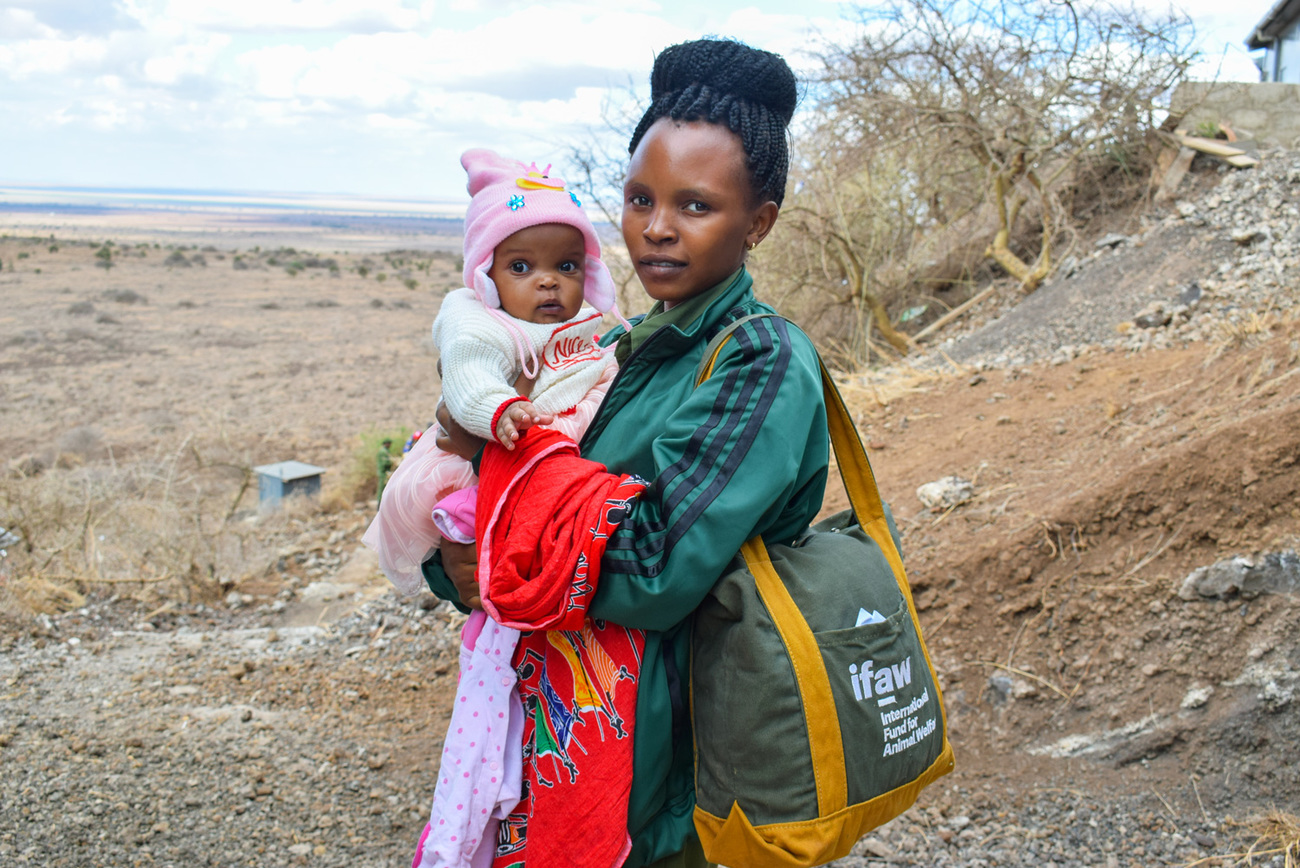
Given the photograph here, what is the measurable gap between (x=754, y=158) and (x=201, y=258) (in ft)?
184

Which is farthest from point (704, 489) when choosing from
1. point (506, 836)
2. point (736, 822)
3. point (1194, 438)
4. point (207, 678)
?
point (207, 678)

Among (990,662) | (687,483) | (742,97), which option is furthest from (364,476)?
(687,483)

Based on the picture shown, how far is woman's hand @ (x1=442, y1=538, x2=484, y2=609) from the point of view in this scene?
65.9 inches

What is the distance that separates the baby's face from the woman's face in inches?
10.1

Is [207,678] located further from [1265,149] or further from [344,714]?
[1265,149]

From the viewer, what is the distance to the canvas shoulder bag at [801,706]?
53.6 inches

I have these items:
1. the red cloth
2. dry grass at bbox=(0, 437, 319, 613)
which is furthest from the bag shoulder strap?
dry grass at bbox=(0, 437, 319, 613)

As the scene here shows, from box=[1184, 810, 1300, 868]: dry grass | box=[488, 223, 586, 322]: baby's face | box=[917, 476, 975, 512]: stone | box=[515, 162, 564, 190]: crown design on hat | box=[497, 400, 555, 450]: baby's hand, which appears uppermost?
box=[515, 162, 564, 190]: crown design on hat

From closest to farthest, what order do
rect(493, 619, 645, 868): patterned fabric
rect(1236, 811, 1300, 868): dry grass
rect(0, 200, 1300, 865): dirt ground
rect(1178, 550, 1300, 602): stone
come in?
rect(493, 619, 645, 868): patterned fabric < rect(1236, 811, 1300, 868): dry grass < rect(0, 200, 1300, 865): dirt ground < rect(1178, 550, 1300, 602): stone

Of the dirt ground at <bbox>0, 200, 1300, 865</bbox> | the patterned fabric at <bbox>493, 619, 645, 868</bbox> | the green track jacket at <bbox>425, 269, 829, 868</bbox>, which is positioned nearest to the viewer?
the green track jacket at <bbox>425, 269, 829, 868</bbox>

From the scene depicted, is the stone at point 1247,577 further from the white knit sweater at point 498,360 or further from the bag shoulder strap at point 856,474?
the white knit sweater at point 498,360

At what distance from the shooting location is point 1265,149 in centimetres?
920

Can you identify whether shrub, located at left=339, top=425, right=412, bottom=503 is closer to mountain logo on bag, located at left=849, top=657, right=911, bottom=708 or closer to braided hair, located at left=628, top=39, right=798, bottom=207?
braided hair, located at left=628, top=39, right=798, bottom=207

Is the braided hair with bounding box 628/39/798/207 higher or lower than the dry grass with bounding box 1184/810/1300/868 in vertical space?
higher
